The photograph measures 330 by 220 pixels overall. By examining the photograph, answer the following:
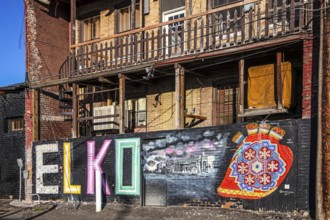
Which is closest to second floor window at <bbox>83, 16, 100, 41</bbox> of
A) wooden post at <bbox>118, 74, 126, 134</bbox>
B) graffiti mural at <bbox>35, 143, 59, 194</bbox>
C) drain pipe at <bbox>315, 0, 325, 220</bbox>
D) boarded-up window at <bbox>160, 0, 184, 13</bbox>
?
boarded-up window at <bbox>160, 0, 184, 13</bbox>

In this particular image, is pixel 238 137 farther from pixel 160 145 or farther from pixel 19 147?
pixel 19 147

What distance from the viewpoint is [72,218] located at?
12.2m

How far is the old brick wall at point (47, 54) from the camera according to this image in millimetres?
16531

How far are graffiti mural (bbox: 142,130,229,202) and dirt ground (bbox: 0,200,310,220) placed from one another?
592 millimetres

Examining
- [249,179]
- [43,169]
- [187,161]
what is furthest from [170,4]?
[43,169]

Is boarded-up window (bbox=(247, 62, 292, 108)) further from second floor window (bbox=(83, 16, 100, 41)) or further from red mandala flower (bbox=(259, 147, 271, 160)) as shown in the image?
second floor window (bbox=(83, 16, 100, 41))

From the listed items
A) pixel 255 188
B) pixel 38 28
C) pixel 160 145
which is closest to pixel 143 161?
pixel 160 145

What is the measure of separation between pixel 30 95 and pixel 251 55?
9468mm

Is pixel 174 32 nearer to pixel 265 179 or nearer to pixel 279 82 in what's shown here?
pixel 279 82

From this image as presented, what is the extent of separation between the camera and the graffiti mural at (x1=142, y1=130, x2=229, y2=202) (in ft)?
36.9

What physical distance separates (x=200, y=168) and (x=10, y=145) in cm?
964

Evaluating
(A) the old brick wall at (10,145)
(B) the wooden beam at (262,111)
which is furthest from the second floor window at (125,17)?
(B) the wooden beam at (262,111)

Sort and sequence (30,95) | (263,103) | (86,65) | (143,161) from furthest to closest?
(30,95), (86,65), (143,161), (263,103)

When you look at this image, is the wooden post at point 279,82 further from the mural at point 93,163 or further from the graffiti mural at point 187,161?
the mural at point 93,163
